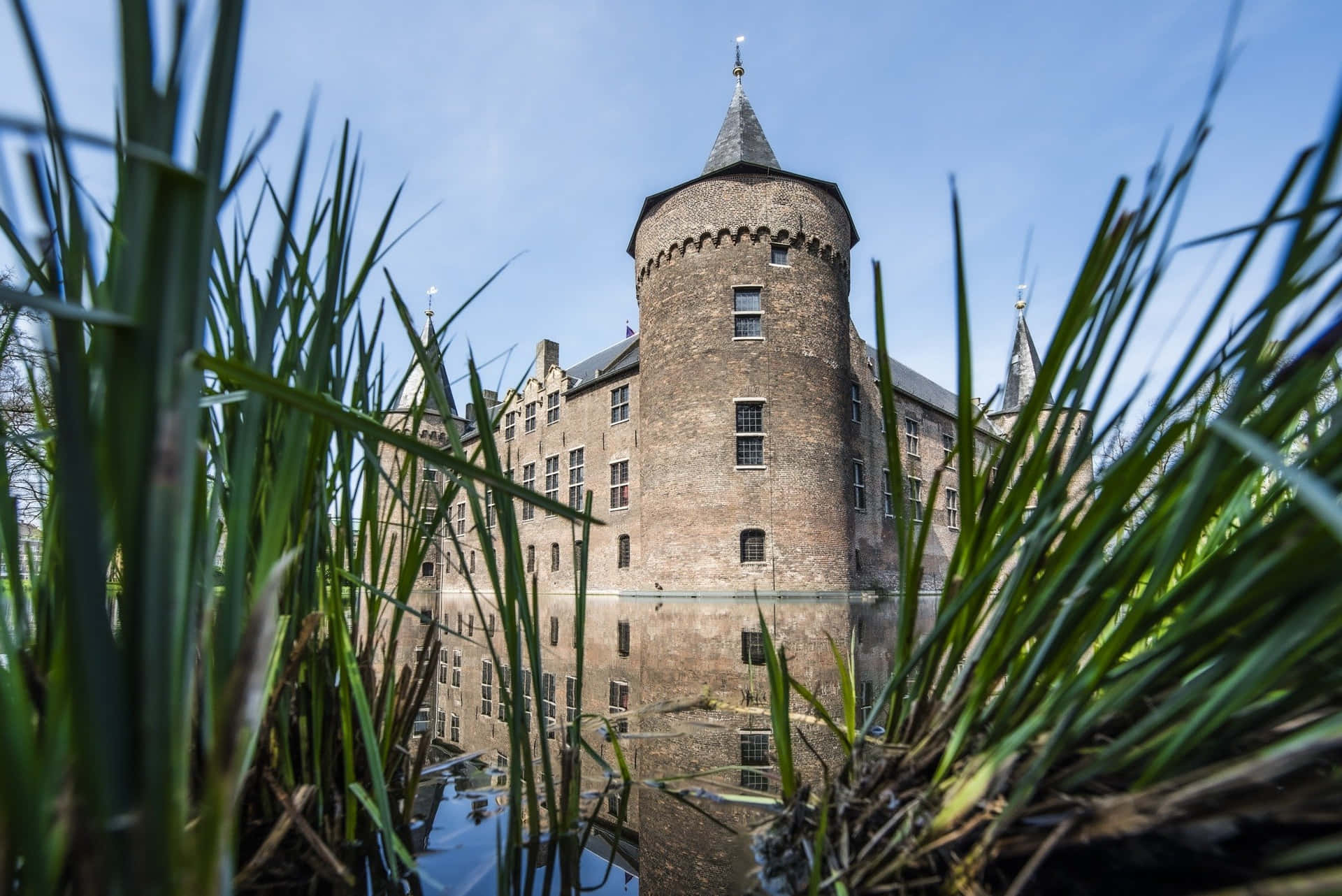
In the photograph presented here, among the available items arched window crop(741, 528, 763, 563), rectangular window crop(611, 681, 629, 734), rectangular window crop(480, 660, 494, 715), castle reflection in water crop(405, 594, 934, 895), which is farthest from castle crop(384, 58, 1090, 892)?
rectangular window crop(611, 681, 629, 734)

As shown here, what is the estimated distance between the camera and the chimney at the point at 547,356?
21594 mm

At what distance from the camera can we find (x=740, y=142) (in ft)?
53.6

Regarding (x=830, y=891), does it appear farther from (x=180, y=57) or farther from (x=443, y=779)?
(x=443, y=779)

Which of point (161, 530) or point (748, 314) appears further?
point (748, 314)

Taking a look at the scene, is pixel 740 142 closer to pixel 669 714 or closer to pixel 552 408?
pixel 552 408

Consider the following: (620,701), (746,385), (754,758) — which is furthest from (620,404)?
(754,758)

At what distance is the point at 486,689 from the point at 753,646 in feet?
7.74

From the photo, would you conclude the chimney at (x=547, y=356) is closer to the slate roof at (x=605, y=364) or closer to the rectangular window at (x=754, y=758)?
the slate roof at (x=605, y=364)

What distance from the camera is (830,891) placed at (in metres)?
0.88

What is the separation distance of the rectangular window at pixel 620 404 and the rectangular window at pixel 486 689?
13115 mm

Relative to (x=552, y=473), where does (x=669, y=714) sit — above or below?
below

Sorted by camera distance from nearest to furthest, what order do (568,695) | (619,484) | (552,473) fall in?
(568,695) → (619,484) → (552,473)

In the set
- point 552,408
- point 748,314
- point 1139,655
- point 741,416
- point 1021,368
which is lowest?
point 1139,655

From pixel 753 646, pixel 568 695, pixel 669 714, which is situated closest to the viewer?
pixel 669 714
